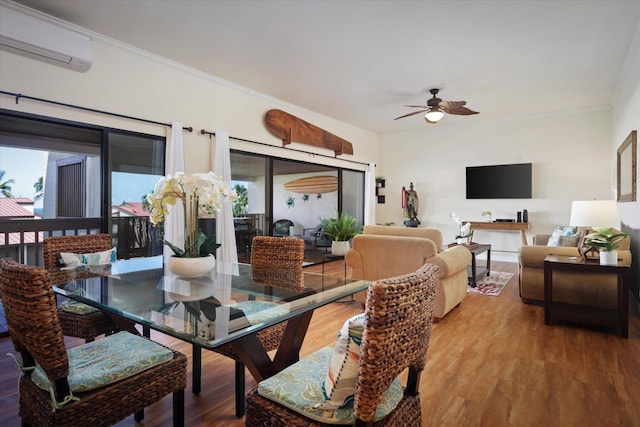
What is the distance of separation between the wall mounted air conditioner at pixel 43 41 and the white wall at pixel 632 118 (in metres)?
4.93

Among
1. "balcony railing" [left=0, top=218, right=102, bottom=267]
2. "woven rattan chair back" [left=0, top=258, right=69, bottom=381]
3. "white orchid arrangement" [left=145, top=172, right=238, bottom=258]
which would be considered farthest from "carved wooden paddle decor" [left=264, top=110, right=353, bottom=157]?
"woven rattan chair back" [left=0, top=258, right=69, bottom=381]

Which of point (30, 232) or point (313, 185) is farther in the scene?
point (313, 185)

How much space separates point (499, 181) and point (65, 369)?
22.9 ft

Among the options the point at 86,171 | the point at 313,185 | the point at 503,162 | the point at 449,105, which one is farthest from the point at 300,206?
the point at 503,162

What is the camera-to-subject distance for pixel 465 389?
207cm

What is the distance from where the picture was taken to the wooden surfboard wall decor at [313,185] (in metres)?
6.05

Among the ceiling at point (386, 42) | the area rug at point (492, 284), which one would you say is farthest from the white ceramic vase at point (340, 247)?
the ceiling at point (386, 42)

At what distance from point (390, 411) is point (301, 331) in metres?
0.63

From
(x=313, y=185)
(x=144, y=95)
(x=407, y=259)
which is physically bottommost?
(x=407, y=259)

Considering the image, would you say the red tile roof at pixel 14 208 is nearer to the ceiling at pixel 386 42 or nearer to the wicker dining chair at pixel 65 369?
the ceiling at pixel 386 42

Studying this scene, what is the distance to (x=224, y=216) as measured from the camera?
4344mm

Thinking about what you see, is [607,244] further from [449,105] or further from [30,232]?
[30,232]

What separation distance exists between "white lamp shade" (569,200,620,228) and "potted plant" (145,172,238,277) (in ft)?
10.4

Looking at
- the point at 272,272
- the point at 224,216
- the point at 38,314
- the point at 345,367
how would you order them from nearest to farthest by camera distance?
the point at 345,367 → the point at 38,314 → the point at 272,272 → the point at 224,216
